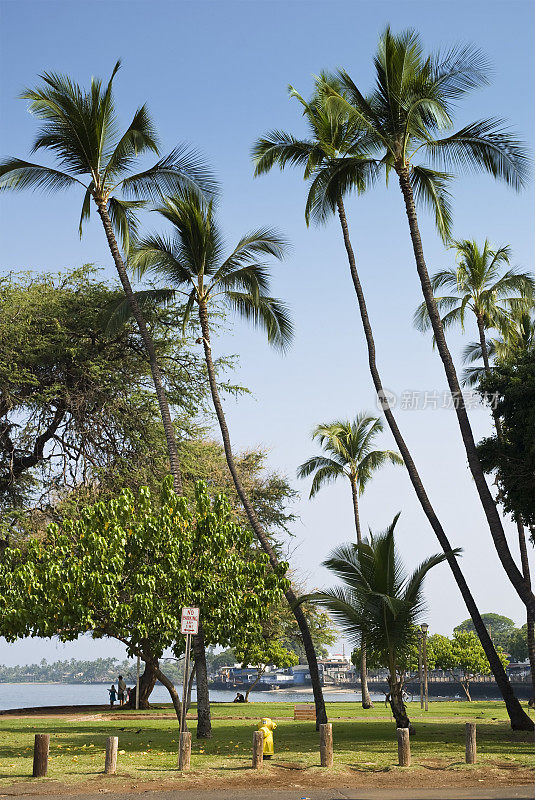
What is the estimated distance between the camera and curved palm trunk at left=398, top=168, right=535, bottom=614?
20.2m

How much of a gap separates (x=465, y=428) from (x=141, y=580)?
9.08 meters

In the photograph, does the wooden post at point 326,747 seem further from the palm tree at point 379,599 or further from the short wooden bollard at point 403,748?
the palm tree at point 379,599

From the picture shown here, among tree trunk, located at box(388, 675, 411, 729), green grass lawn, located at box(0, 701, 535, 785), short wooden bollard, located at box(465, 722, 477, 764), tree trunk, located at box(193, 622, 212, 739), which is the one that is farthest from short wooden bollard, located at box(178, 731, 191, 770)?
tree trunk, located at box(388, 675, 411, 729)

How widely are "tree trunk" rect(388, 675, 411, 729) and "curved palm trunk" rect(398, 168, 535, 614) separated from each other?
3836 mm

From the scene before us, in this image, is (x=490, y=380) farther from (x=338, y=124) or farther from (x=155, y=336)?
(x=155, y=336)

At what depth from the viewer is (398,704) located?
1897 centimetres

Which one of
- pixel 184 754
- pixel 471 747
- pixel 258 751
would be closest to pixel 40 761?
pixel 184 754

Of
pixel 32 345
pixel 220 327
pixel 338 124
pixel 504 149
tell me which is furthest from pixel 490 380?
pixel 32 345

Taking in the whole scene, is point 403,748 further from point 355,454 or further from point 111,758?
point 355,454

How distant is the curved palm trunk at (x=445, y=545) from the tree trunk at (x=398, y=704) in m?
2.43

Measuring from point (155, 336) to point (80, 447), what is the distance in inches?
191

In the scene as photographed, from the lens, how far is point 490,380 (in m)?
20.8

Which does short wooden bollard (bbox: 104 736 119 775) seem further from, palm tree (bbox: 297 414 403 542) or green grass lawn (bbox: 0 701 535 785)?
palm tree (bbox: 297 414 403 542)

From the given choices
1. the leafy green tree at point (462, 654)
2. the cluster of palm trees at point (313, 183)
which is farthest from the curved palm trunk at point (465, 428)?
the leafy green tree at point (462, 654)
